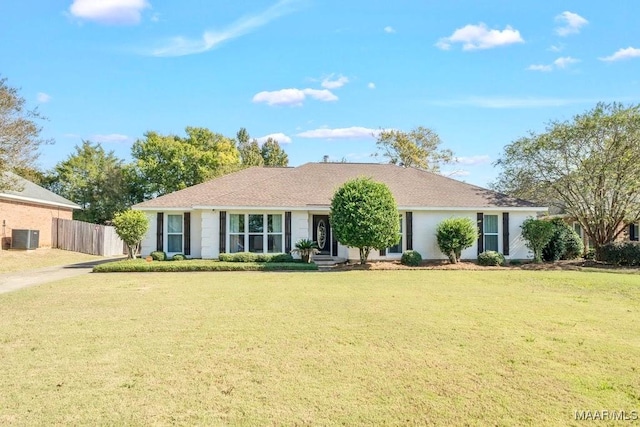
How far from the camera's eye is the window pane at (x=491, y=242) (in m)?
21.2

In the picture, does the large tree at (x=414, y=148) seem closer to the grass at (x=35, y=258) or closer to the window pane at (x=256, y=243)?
the window pane at (x=256, y=243)

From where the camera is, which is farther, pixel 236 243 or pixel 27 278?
pixel 236 243

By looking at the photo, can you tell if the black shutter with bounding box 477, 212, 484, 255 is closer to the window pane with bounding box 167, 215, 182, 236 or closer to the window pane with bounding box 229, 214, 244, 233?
the window pane with bounding box 229, 214, 244, 233

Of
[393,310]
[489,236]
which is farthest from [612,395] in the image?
[489,236]

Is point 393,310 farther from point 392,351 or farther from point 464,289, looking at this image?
point 464,289

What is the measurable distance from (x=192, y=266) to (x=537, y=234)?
15.4 metres

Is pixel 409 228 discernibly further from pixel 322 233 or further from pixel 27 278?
pixel 27 278

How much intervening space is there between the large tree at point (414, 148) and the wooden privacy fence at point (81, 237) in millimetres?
27372

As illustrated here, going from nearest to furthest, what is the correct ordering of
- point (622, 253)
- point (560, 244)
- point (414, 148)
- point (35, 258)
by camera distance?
point (622, 253), point (560, 244), point (35, 258), point (414, 148)

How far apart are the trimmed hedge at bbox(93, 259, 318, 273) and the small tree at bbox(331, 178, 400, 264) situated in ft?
6.92

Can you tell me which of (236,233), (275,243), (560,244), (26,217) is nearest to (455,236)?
(560,244)

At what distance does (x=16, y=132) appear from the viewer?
681 inches

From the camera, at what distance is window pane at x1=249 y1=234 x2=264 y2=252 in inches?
Answer: 804

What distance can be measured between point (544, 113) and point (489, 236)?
7262 millimetres
